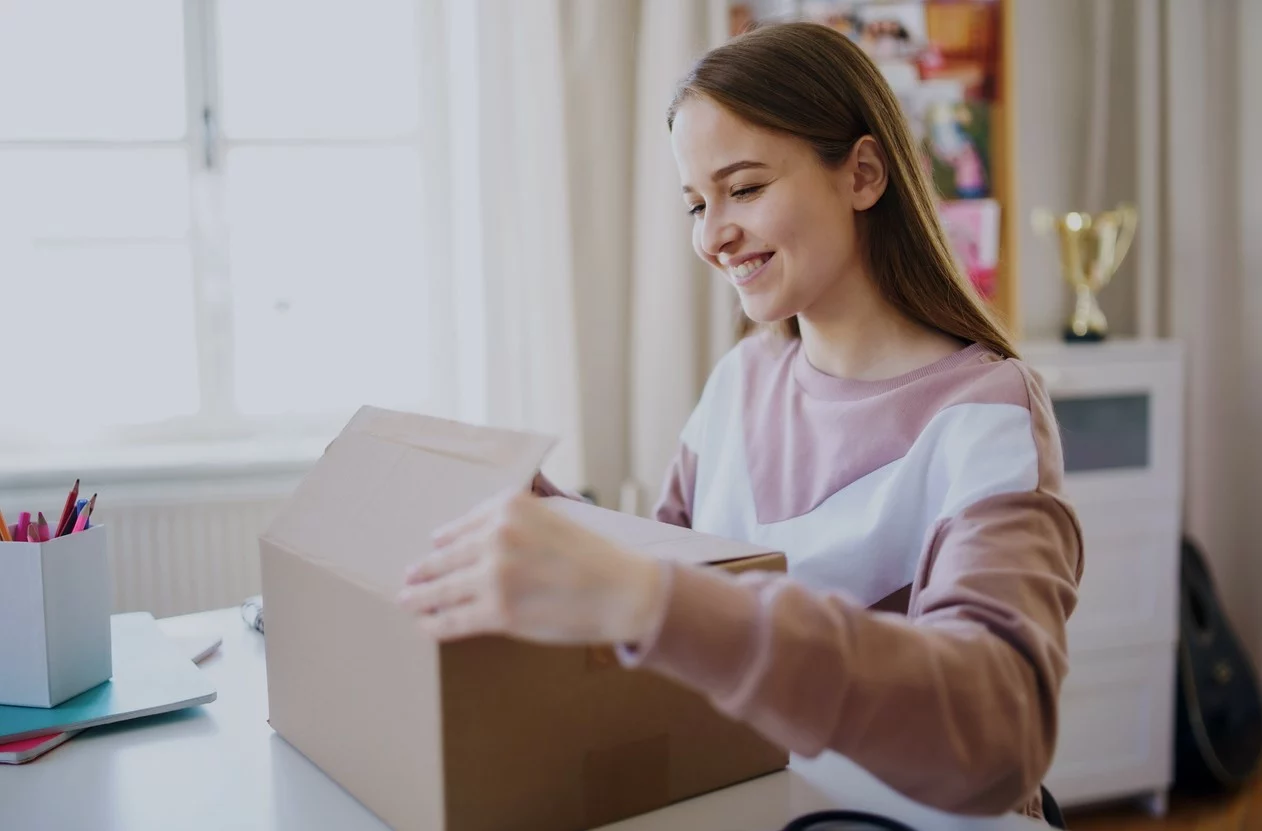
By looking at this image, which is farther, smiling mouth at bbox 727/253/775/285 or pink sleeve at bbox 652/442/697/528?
pink sleeve at bbox 652/442/697/528

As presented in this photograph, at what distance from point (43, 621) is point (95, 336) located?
1642 millimetres

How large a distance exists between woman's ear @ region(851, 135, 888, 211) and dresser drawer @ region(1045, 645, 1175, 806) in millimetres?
1608

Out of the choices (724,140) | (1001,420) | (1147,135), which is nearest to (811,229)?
(724,140)

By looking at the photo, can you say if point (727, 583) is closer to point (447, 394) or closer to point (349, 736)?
point (349, 736)

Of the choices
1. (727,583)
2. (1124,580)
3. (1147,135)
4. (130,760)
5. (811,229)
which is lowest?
(1124,580)

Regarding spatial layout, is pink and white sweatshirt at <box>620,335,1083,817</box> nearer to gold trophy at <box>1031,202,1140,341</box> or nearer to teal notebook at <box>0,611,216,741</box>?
teal notebook at <box>0,611,216,741</box>

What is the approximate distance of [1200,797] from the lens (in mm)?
2680

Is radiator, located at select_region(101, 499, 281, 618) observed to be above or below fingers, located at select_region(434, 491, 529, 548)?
below

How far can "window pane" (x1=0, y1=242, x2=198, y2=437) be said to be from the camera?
244 cm

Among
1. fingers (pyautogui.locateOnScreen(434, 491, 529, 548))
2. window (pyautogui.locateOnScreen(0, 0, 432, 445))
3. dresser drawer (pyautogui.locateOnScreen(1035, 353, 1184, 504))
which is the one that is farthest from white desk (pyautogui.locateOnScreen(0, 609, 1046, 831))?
dresser drawer (pyautogui.locateOnScreen(1035, 353, 1184, 504))

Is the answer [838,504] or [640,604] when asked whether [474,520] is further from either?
[838,504]

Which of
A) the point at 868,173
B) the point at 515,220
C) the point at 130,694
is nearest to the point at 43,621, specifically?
the point at 130,694

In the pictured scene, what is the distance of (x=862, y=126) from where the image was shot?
47.4 inches

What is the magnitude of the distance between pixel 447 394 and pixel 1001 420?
1637 millimetres
